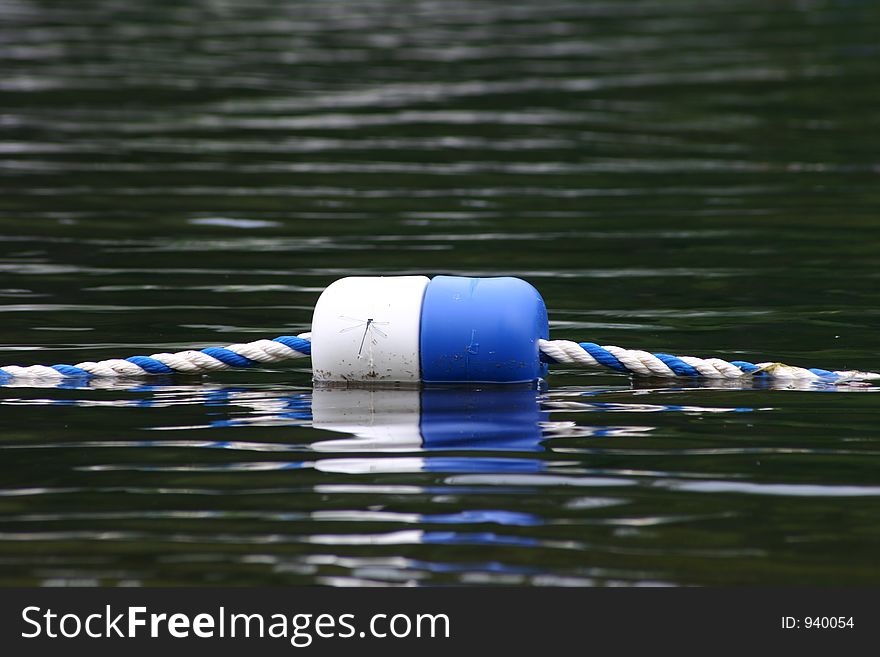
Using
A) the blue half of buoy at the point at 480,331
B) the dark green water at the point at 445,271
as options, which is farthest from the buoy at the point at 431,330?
the dark green water at the point at 445,271

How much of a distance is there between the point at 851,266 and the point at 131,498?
5.80m

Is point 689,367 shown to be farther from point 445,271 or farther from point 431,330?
point 445,271

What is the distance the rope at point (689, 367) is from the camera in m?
7.22

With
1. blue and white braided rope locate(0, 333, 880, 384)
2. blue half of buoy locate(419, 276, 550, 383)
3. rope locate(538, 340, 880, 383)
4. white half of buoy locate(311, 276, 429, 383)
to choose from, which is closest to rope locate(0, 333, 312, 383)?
blue and white braided rope locate(0, 333, 880, 384)

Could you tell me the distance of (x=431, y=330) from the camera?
6969 mm

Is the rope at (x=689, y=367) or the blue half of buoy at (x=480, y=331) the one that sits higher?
the blue half of buoy at (x=480, y=331)

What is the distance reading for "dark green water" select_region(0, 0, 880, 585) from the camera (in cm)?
524

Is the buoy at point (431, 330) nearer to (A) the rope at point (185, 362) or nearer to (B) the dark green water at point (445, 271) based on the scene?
(B) the dark green water at point (445, 271)

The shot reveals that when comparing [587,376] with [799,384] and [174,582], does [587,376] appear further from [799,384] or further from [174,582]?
→ [174,582]

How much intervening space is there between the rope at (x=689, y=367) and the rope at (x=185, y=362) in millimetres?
1184

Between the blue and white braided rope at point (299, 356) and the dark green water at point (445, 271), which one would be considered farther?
the blue and white braided rope at point (299, 356)

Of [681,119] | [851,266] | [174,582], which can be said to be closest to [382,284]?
[174,582]

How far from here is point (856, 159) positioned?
14336mm

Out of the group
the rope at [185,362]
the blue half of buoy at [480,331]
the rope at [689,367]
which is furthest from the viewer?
the rope at [185,362]
